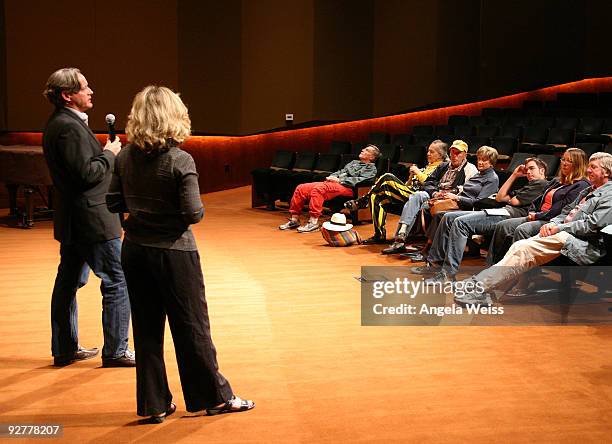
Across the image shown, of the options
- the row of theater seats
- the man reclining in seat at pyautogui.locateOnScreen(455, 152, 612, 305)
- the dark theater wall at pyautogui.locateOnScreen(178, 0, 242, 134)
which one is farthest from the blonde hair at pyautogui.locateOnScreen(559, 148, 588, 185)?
the dark theater wall at pyautogui.locateOnScreen(178, 0, 242, 134)

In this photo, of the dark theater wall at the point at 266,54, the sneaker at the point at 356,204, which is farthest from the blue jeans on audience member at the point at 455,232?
the dark theater wall at the point at 266,54

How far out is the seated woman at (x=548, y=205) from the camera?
4.92 meters

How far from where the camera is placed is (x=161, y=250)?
2666 millimetres

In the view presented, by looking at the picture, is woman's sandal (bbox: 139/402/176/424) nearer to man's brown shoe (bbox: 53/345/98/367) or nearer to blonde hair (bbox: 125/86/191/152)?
man's brown shoe (bbox: 53/345/98/367)

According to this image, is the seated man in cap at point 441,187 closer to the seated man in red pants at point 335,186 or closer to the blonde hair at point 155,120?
the seated man in red pants at point 335,186

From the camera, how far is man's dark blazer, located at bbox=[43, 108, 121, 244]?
3.25 m

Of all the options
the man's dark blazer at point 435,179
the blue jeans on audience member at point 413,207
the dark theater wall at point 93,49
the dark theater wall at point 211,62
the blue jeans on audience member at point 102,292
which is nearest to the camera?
the blue jeans on audience member at point 102,292

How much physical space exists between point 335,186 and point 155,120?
204 inches

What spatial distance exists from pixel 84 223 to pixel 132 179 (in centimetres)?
74

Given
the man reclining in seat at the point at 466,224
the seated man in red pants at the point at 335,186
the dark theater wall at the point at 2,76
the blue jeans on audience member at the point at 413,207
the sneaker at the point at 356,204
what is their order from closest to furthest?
the man reclining in seat at the point at 466,224 < the blue jeans on audience member at the point at 413,207 < the sneaker at the point at 356,204 < the seated man in red pants at the point at 335,186 < the dark theater wall at the point at 2,76

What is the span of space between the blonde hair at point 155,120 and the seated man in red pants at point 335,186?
497 centimetres

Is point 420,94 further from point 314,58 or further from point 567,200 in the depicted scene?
point 567,200

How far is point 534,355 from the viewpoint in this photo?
375 centimetres

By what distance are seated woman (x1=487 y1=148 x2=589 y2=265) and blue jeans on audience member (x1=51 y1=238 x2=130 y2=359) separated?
2598mm
